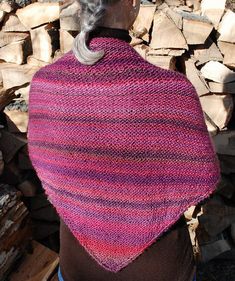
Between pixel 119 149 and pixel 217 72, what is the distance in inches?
54.4

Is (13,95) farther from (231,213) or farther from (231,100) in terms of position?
(231,213)

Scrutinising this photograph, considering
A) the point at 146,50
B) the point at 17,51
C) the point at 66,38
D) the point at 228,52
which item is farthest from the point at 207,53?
the point at 17,51

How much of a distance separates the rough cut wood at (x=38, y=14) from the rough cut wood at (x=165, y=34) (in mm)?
529

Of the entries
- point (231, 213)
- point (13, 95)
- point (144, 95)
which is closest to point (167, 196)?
point (144, 95)

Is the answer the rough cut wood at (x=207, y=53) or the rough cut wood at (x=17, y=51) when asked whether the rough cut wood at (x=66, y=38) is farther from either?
the rough cut wood at (x=207, y=53)

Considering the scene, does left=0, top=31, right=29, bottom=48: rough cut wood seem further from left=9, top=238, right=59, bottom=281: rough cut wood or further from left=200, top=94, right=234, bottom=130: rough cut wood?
left=9, top=238, right=59, bottom=281: rough cut wood

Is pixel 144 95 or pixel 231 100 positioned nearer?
pixel 144 95

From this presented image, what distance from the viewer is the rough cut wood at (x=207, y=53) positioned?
2.52 metres

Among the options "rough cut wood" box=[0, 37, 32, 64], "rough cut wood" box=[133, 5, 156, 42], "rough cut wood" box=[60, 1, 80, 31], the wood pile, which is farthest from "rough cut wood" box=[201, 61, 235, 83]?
"rough cut wood" box=[0, 37, 32, 64]

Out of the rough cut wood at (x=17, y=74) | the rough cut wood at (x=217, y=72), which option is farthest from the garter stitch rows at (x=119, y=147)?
the rough cut wood at (x=217, y=72)

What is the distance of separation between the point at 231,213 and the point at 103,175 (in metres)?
1.85

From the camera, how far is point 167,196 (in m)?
1.39

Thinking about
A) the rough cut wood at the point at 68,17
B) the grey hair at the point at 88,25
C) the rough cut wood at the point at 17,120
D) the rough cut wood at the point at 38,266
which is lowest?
the rough cut wood at the point at 38,266

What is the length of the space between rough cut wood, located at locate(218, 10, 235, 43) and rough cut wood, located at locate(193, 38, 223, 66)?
0.22 ft
